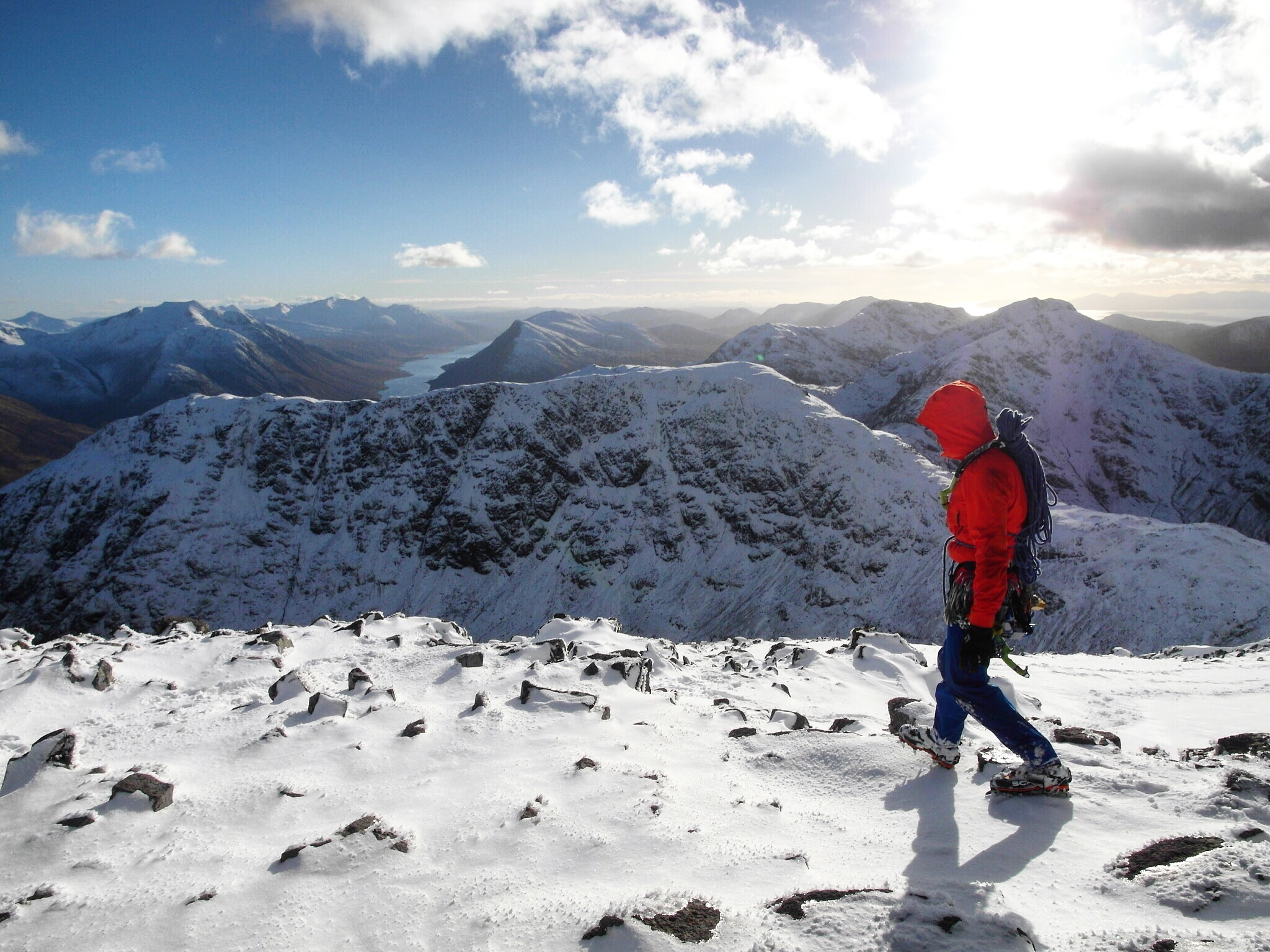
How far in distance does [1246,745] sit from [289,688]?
1069 cm

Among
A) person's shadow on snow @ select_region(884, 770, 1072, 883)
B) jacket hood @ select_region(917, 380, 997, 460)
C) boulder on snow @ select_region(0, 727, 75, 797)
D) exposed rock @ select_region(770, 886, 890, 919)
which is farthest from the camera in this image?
boulder on snow @ select_region(0, 727, 75, 797)

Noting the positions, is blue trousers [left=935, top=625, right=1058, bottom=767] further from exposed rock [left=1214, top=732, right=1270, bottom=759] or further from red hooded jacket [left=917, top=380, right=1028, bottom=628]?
exposed rock [left=1214, top=732, right=1270, bottom=759]

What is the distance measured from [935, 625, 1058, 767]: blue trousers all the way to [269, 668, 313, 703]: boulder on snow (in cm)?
769

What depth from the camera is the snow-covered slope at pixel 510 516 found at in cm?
7075

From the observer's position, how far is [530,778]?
5367mm

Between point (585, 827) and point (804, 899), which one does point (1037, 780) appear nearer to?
point (804, 899)

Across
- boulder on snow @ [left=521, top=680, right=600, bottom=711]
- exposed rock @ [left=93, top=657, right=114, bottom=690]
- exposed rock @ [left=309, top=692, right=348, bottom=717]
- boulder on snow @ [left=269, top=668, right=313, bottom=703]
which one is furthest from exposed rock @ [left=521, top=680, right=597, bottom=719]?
exposed rock @ [left=93, top=657, right=114, bottom=690]

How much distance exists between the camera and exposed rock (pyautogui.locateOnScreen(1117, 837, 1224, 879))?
3.53 metres

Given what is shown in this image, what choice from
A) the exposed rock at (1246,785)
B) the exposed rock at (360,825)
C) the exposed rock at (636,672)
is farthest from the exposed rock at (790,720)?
the exposed rock at (360,825)

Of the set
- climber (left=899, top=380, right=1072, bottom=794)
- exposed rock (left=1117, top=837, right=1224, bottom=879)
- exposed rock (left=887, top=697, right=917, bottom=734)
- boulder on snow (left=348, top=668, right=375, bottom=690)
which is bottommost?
boulder on snow (left=348, top=668, right=375, bottom=690)

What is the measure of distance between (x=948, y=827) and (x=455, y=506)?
84.2 m

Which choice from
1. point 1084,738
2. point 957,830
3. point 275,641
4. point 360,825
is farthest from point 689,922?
point 275,641

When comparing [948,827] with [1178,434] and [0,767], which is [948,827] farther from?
[1178,434]

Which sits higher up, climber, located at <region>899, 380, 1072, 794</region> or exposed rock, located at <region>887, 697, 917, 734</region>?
climber, located at <region>899, 380, 1072, 794</region>
